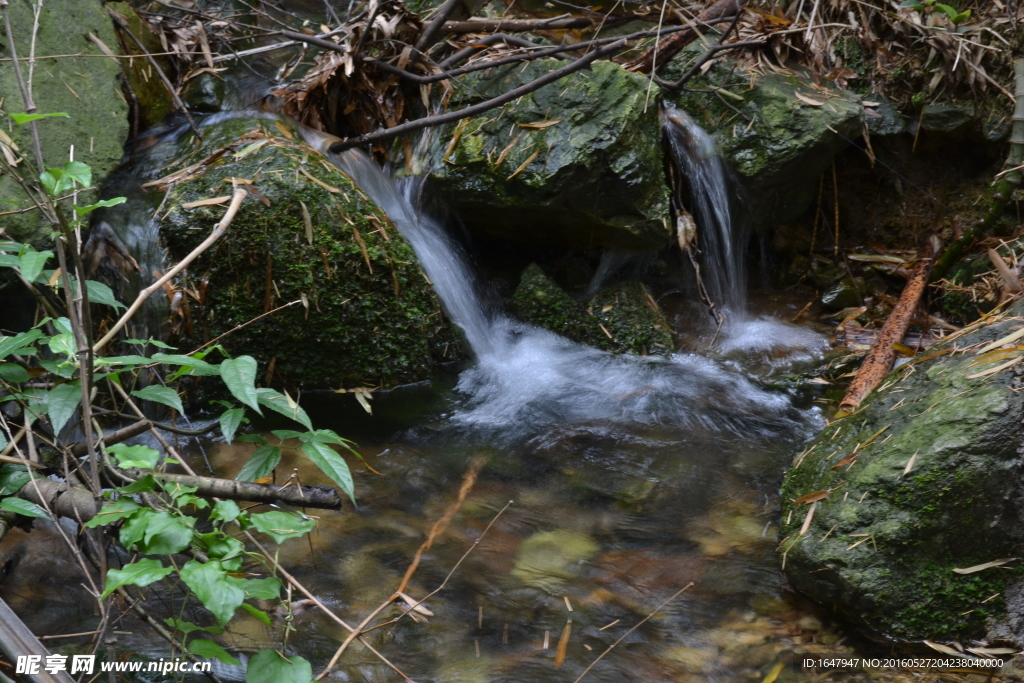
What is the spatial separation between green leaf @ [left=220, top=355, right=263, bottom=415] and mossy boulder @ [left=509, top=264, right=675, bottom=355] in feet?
10.2

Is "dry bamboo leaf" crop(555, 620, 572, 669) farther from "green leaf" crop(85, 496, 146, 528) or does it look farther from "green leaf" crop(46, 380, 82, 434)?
"green leaf" crop(46, 380, 82, 434)

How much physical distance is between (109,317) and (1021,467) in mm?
3912

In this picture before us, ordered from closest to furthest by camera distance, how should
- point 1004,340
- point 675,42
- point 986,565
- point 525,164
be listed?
point 986,565 → point 1004,340 → point 525,164 → point 675,42

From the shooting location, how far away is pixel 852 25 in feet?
17.2

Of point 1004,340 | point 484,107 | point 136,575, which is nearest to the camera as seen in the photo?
point 136,575

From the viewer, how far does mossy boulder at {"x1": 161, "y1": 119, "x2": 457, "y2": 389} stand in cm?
359

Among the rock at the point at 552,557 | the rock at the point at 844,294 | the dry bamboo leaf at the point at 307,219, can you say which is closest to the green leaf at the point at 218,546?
the rock at the point at 552,557

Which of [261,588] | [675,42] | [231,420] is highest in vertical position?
[675,42]

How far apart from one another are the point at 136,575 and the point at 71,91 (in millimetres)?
3422

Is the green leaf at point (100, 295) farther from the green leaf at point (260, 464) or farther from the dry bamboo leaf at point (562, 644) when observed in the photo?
the dry bamboo leaf at point (562, 644)

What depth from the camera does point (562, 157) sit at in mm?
4215

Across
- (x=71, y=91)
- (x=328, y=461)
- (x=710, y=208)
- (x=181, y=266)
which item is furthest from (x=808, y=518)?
(x=71, y=91)

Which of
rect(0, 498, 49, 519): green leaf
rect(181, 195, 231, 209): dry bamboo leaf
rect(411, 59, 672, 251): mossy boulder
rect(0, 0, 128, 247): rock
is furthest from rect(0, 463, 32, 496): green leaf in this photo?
rect(411, 59, 672, 251): mossy boulder

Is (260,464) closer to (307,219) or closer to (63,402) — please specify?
(63,402)
